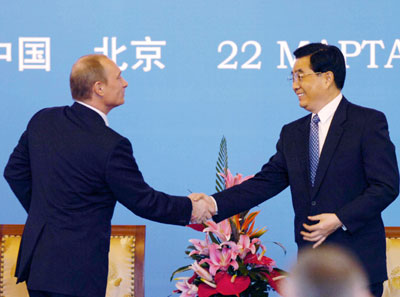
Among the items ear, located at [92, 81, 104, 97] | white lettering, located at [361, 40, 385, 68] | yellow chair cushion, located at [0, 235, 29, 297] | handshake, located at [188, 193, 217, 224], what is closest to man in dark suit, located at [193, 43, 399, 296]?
handshake, located at [188, 193, 217, 224]

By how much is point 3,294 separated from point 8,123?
1007 millimetres

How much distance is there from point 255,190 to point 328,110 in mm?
435

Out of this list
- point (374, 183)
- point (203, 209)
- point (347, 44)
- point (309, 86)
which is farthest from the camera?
point (347, 44)

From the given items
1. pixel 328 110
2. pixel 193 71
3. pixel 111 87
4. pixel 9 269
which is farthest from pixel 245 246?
pixel 193 71

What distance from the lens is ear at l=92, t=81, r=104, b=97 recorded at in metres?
2.20

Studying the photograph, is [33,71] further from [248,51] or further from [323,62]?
[323,62]

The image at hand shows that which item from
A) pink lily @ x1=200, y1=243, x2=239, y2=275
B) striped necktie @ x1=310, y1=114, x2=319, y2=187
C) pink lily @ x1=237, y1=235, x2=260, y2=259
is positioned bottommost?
pink lily @ x1=200, y1=243, x2=239, y2=275

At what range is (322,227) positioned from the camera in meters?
2.08

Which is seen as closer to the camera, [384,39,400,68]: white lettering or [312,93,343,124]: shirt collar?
[312,93,343,124]: shirt collar

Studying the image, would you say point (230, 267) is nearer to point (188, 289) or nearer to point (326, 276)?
point (188, 289)

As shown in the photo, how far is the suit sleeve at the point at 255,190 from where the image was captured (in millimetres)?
2352

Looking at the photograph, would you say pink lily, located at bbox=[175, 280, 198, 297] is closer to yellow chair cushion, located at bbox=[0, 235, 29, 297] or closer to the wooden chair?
the wooden chair

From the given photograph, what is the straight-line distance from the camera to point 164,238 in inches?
132

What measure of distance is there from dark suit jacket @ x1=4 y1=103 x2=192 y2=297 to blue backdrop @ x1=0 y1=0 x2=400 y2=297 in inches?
43.5
